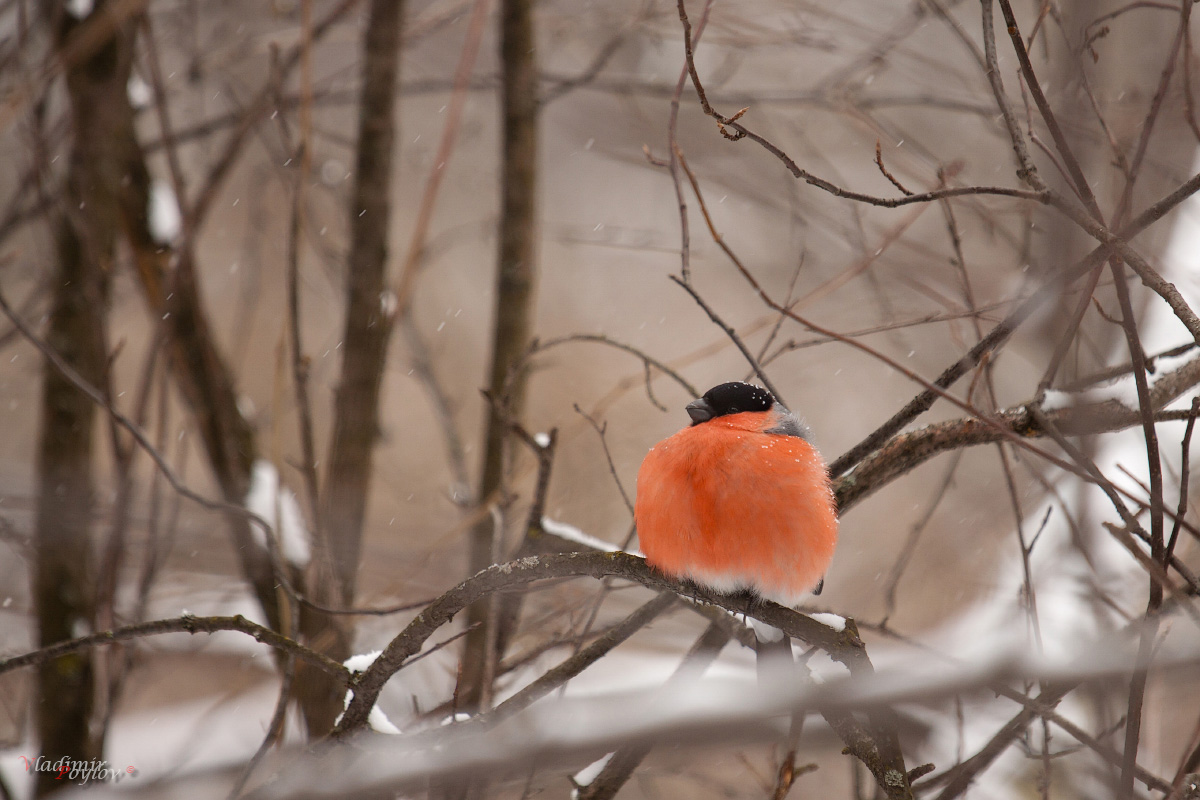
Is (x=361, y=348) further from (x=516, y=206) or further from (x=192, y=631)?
(x=192, y=631)

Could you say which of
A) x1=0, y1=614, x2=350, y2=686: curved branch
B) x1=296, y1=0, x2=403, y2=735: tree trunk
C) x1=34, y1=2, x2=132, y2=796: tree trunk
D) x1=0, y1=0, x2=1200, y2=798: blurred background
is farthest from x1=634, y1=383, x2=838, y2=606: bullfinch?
x1=34, y1=2, x2=132, y2=796: tree trunk

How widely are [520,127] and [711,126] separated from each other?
3.23 m

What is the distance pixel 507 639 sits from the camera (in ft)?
8.91

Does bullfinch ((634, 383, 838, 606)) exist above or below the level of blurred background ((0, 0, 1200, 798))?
below

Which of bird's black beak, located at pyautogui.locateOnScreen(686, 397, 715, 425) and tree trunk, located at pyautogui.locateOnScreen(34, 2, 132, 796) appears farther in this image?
tree trunk, located at pyautogui.locateOnScreen(34, 2, 132, 796)

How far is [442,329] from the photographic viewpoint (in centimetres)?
665

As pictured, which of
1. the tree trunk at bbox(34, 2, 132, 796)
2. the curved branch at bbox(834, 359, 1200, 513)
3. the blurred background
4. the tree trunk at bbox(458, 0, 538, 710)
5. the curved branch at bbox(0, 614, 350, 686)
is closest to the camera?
the curved branch at bbox(0, 614, 350, 686)

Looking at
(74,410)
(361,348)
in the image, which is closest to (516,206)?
(361,348)

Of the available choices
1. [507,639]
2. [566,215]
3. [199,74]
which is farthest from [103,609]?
[566,215]

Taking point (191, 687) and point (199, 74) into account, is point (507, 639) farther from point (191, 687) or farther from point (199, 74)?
point (191, 687)

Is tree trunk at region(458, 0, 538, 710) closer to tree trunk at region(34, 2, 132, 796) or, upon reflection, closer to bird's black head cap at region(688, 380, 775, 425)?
bird's black head cap at region(688, 380, 775, 425)

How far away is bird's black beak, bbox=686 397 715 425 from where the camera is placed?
2166mm

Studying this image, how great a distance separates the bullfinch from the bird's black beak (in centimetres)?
12

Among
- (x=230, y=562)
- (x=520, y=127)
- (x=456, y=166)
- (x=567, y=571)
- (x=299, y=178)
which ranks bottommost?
(x=567, y=571)
